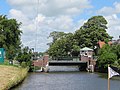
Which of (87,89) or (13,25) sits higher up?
(13,25)

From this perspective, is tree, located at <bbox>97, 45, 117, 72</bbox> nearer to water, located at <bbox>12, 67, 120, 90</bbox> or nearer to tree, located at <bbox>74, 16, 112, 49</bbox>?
water, located at <bbox>12, 67, 120, 90</bbox>

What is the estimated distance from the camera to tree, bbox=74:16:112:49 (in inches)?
4542

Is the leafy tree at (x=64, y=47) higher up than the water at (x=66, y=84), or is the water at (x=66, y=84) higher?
the leafy tree at (x=64, y=47)

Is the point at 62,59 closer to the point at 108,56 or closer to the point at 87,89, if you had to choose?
the point at 108,56

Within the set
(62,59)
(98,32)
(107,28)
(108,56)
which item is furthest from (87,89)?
(107,28)

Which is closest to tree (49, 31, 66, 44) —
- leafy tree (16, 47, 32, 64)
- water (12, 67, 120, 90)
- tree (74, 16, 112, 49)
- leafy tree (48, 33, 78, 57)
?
leafy tree (48, 33, 78, 57)

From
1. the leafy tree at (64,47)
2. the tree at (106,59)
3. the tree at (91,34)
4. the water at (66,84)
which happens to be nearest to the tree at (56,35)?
the leafy tree at (64,47)

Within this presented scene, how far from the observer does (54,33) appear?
157750mm

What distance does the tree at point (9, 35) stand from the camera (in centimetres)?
10094

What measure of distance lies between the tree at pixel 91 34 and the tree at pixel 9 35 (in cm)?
2272

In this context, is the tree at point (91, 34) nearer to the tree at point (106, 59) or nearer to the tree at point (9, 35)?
the tree at point (106, 59)

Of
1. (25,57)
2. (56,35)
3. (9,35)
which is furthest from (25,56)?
(56,35)

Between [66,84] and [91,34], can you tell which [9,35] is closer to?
[91,34]

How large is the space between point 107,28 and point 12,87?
81.7 metres
